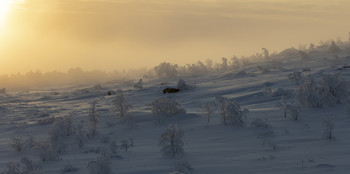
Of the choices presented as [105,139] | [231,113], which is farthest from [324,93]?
[105,139]

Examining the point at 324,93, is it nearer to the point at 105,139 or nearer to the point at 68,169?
the point at 105,139

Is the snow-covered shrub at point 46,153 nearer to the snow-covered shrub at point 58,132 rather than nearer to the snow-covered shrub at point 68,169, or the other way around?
the snow-covered shrub at point 68,169

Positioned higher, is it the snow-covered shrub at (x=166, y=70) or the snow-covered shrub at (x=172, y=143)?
the snow-covered shrub at (x=166, y=70)

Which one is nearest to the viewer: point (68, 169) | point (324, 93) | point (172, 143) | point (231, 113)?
point (68, 169)

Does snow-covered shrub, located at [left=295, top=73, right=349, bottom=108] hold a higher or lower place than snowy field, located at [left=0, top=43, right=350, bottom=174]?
higher

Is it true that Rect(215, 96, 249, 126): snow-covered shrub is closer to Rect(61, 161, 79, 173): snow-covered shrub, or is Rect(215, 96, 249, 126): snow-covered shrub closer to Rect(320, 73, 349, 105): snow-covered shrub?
Rect(320, 73, 349, 105): snow-covered shrub

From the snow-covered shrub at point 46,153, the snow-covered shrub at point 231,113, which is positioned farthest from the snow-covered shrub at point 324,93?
the snow-covered shrub at point 46,153

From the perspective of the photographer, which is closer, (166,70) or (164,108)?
(164,108)

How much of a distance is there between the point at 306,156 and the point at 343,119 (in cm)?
480

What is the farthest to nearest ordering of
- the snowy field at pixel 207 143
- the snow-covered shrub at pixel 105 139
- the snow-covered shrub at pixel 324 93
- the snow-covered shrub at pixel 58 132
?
1. the snow-covered shrub at pixel 324 93
2. the snow-covered shrub at pixel 58 132
3. the snow-covered shrub at pixel 105 139
4. the snowy field at pixel 207 143

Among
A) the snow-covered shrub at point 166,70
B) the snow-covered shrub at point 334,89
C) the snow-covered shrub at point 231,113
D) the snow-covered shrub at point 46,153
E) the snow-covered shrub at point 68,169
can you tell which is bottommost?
the snow-covered shrub at point 68,169

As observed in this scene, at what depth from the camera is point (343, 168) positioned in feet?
21.5

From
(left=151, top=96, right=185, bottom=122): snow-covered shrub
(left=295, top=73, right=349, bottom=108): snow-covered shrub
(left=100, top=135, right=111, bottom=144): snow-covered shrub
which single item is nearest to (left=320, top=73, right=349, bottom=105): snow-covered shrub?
(left=295, top=73, right=349, bottom=108): snow-covered shrub

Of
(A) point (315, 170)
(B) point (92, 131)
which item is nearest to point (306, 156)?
(A) point (315, 170)
